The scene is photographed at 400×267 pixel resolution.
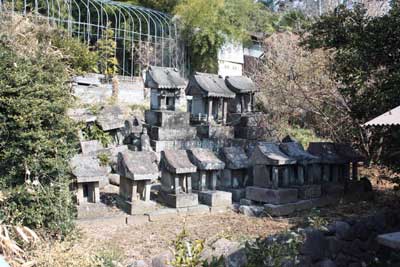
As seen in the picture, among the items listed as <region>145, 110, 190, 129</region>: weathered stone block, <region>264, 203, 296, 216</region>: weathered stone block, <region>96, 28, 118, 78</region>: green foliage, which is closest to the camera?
<region>264, 203, 296, 216</region>: weathered stone block

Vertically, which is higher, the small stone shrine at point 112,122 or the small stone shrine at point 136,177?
the small stone shrine at point 112,122

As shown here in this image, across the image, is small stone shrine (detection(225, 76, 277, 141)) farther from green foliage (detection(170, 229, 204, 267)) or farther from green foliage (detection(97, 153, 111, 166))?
green foliage (detection(170, 229, 204, 267))

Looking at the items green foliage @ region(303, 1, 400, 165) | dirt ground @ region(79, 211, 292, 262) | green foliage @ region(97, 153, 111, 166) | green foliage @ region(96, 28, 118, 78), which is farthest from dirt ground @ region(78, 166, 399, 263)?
green foliage @ region(96, 28, 118, 78)

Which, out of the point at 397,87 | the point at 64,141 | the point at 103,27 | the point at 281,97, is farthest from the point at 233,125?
the point at 103,27

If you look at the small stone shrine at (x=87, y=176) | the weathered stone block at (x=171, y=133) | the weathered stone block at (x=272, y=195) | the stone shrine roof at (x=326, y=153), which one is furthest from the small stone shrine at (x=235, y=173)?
the weathered stone block at (x=171, y=133)

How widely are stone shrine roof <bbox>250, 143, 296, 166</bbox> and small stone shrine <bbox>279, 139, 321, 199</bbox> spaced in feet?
0.66

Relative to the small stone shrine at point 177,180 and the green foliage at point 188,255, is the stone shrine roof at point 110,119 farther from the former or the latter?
the green foliage at point 188,255

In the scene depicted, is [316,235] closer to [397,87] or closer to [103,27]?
[397,87]

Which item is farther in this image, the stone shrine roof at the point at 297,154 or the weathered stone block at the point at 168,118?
the weathered stone block at the point at 168,118

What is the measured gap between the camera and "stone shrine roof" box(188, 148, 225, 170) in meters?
6.95

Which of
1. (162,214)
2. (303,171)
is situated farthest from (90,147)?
(303,171)

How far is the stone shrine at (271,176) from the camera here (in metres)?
6.77

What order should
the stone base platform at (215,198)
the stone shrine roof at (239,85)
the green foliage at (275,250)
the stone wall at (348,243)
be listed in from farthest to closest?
the stone shrine roof at (239,85), the stone base platform at (215,198), the stone wall at (348,243), the green foliage at (275,250)

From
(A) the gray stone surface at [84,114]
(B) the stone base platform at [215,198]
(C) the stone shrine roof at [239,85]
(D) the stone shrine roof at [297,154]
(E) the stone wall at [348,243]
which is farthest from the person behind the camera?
(C) the stone shrine roof at [239,85]
